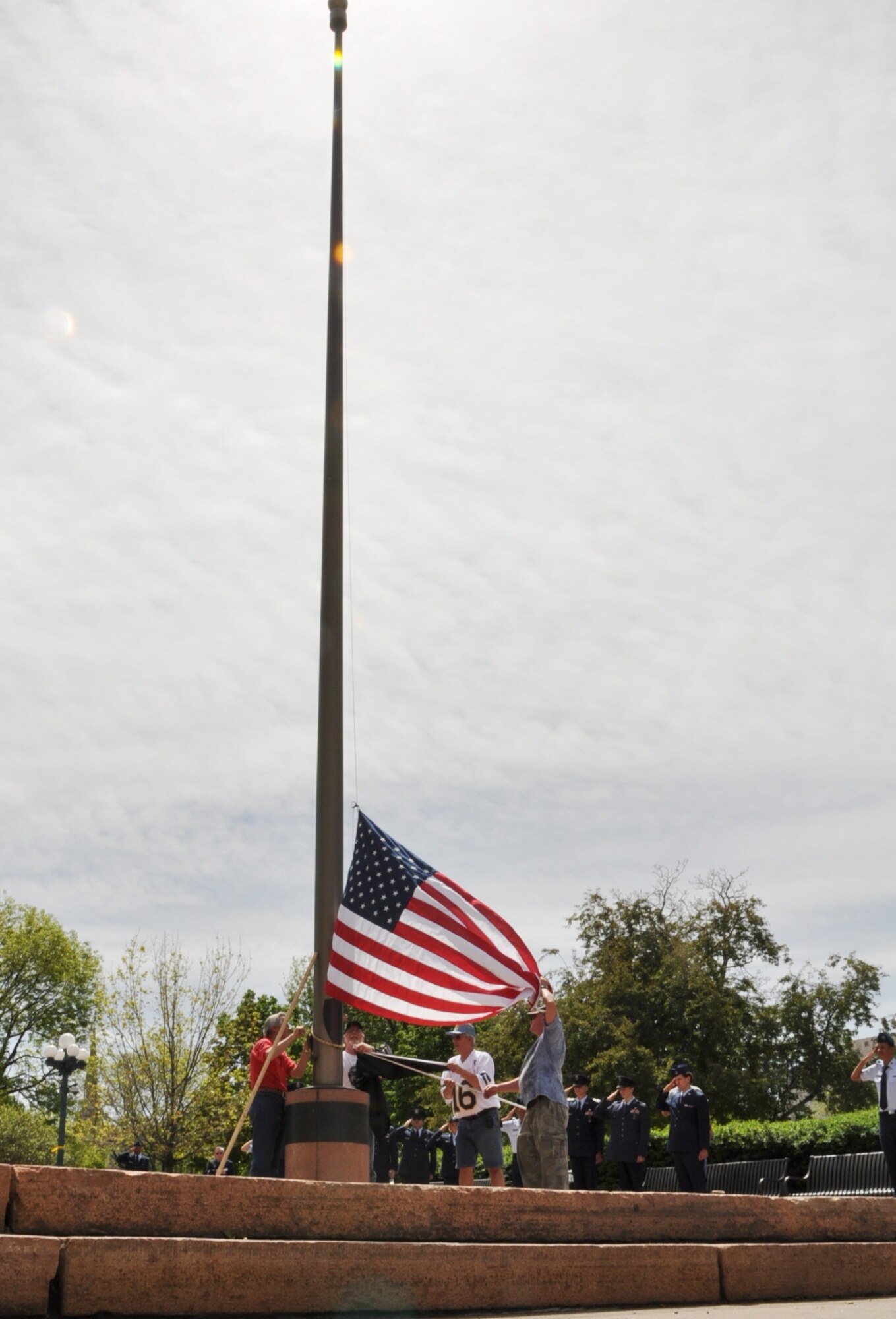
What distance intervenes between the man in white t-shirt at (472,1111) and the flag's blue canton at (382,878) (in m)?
1.31

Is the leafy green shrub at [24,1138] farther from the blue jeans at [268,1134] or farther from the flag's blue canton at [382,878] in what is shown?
the flag's blue canton at [382,878]

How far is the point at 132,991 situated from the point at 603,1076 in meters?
13.5

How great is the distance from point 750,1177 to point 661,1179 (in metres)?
2.93

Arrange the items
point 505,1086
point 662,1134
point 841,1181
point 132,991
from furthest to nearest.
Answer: point 132,991, point 662,1134, point 841,1181, point 505,1086

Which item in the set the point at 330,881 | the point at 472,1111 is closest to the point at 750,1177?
the point at 472,1111

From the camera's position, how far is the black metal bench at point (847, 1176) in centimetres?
1830

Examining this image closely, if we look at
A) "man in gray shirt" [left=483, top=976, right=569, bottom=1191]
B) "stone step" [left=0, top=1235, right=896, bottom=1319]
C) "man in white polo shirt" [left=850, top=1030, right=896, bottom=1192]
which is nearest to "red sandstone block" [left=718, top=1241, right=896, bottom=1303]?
"stone step" [left=0, top=1235, right=896, bottom=1319]

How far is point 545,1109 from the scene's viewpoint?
31.2 feet

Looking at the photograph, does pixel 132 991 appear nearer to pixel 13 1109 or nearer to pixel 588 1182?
pixel 13 1109

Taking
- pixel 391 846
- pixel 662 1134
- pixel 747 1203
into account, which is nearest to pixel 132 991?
pixel 662 1134

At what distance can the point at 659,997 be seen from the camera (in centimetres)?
3878

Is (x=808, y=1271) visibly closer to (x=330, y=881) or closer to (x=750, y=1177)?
(x=330, y=881)

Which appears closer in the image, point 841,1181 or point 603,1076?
point 841,1181

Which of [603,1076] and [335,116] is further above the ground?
[335,116]
